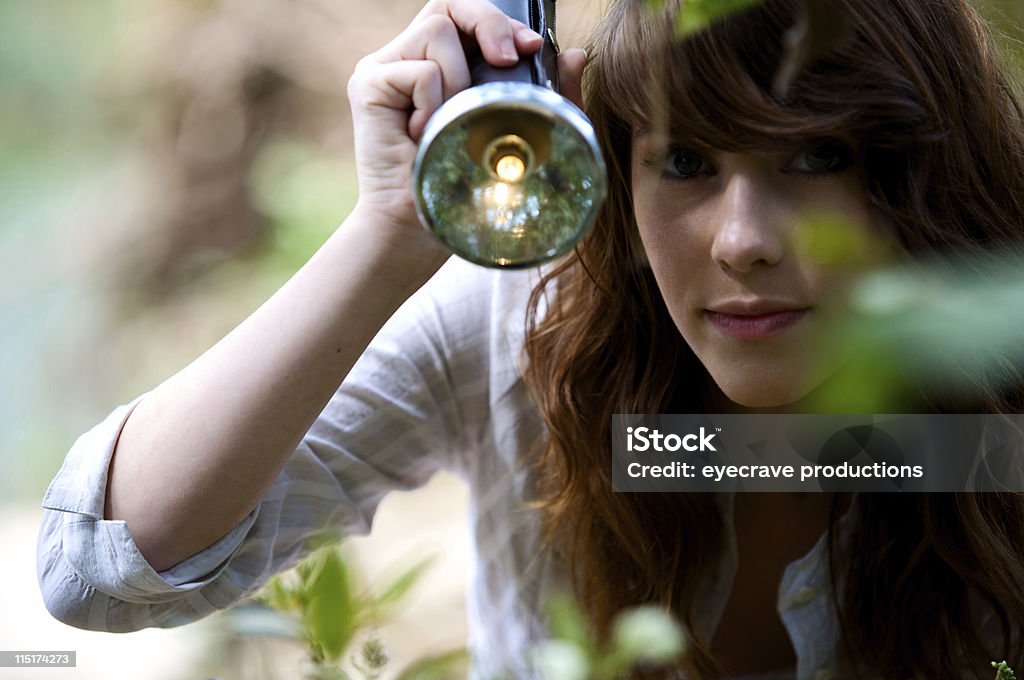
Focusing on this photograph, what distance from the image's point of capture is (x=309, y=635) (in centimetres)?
60

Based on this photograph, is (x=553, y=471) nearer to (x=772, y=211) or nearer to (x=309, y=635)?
(x=772, y=211)

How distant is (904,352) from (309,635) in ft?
1.15

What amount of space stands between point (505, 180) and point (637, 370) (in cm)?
55

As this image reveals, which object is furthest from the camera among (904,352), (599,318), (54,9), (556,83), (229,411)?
(54,9)

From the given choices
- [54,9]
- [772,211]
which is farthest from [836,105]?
[54,9]

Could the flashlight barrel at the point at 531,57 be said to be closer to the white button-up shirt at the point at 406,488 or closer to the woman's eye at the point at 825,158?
the woman's eye at the point at 825,158

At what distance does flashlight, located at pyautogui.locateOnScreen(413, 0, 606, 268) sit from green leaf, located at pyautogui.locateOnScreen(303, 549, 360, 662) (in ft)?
0.57

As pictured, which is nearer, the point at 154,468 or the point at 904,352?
the point at 904,352

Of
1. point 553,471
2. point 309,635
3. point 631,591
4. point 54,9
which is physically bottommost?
point 309,635

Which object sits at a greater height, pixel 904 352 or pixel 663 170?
pixel 663 170

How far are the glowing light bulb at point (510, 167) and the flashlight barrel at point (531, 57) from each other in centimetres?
8

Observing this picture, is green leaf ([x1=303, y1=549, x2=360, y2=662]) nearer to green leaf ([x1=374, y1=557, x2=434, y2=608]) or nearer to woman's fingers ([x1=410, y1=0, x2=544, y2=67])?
green leaf ([x1=374, y1=557, x2=434, y2=608])

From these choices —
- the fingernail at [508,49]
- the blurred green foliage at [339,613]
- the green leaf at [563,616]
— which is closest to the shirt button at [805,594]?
the green leaf at [563,616]

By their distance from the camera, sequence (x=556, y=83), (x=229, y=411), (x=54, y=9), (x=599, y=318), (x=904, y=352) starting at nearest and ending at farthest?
(x=904, y=352) < (x=556, y=83) < (x=229, y=411) < (x=599, y=318) < (x=54, y=9)
